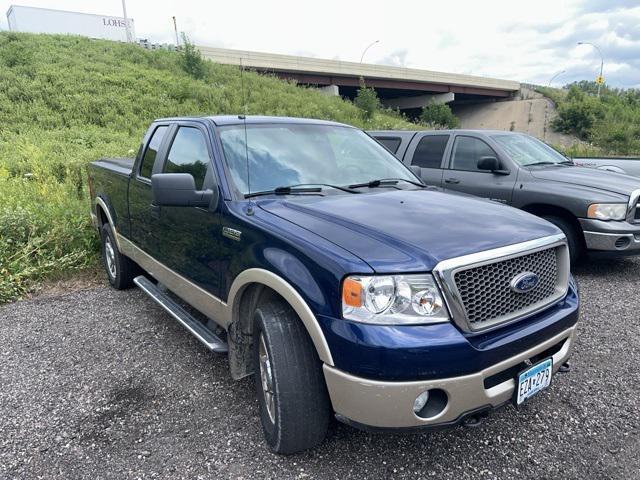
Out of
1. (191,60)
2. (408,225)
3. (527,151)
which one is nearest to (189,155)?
(408,225)

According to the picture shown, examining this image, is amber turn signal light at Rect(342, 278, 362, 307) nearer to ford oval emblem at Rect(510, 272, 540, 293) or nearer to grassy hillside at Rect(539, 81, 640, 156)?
ford oval emblem at Rect(510, 272, 540, 293)

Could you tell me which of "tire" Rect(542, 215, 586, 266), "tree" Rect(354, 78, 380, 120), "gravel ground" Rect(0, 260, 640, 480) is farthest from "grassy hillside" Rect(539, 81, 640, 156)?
"gravel ground" Rect(0, 260, 640, 480)

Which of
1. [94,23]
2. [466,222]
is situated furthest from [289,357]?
[94,23]

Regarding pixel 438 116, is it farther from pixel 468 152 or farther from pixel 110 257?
pixel 110 257

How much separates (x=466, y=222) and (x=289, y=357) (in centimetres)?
116

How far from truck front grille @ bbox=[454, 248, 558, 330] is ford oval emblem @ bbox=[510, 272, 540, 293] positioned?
0.02 m

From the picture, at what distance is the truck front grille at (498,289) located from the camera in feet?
6.91

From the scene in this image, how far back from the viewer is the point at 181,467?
2.44m

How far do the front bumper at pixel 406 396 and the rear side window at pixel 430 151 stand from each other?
5.11 meters

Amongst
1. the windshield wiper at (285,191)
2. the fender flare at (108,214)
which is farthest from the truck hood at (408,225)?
the fender flare at (108,214)

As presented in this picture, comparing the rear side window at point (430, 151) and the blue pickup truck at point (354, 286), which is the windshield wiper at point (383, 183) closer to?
the blue pickup truck at point (354, 286)

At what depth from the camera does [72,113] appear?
17750 mm

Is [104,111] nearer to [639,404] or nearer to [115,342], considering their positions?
[115,342]

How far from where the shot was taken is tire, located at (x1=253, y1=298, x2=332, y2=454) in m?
→ 2.23
